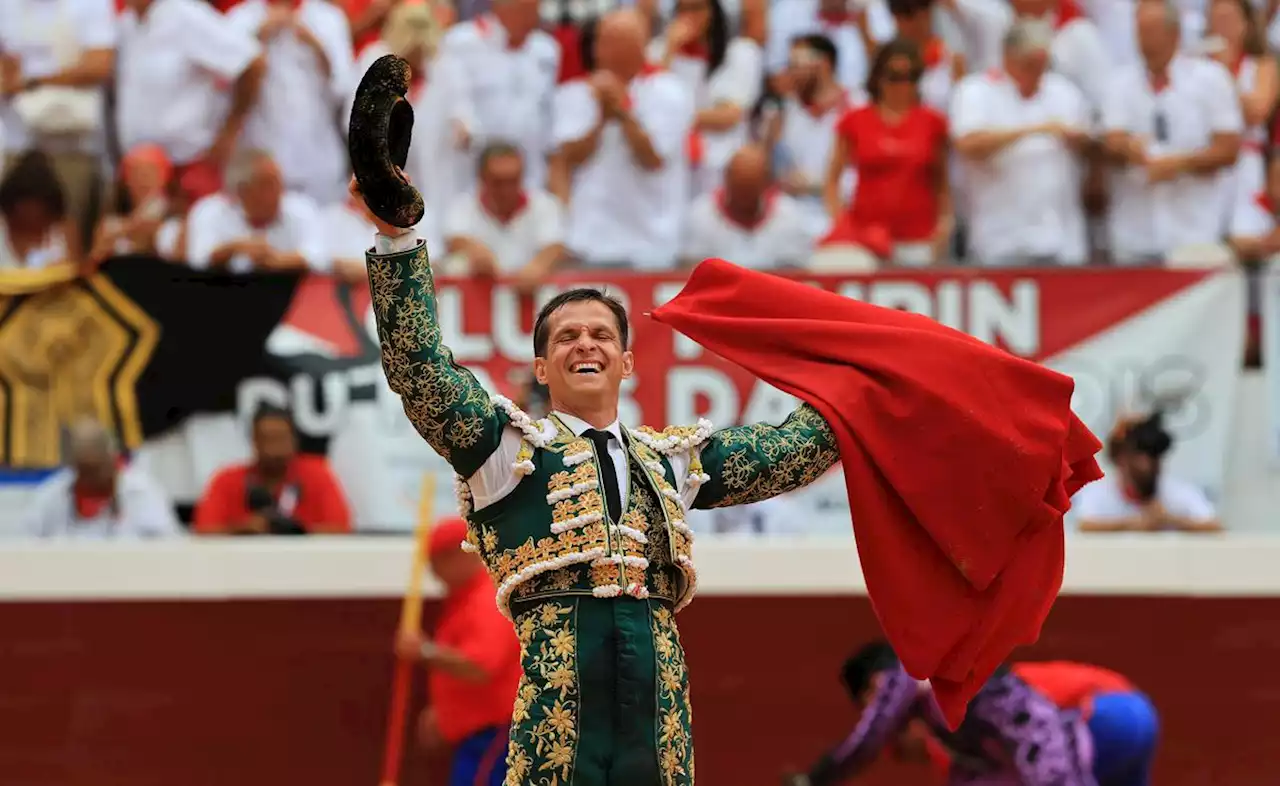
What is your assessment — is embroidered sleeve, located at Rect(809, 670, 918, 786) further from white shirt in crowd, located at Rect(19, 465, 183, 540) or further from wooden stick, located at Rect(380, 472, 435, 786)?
white shirt in crowd, located at Rect(19, 465, 183, 540)

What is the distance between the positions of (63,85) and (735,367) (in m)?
2.53

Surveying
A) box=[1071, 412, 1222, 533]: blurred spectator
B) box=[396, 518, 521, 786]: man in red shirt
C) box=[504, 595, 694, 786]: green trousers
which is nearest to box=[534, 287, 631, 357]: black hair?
box=[504, 595, 694, 786]: green trousers

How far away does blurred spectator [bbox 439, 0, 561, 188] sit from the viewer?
8039 mm

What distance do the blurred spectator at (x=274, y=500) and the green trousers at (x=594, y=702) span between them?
12.2ft

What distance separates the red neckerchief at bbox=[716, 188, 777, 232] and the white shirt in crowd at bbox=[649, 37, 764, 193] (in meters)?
0.17

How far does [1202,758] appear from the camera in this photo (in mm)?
7605

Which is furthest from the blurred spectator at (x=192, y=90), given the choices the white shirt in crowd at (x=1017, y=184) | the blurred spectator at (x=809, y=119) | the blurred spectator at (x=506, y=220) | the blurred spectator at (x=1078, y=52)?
the blurred spectator at (x=1078, y=52)

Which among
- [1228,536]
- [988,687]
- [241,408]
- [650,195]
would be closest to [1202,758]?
[1228,536]

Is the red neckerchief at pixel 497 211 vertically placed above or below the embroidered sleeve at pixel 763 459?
above

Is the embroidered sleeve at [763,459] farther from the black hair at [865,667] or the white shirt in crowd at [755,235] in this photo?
the white shirt in crowd at [755,235]

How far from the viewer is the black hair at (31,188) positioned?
7.75 meters

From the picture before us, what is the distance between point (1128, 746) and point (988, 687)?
56 centimetres

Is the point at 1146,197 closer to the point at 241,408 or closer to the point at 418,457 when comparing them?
the point at 418,457

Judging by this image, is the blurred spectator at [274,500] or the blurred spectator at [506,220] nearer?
the blurred spectator at [274,500]
